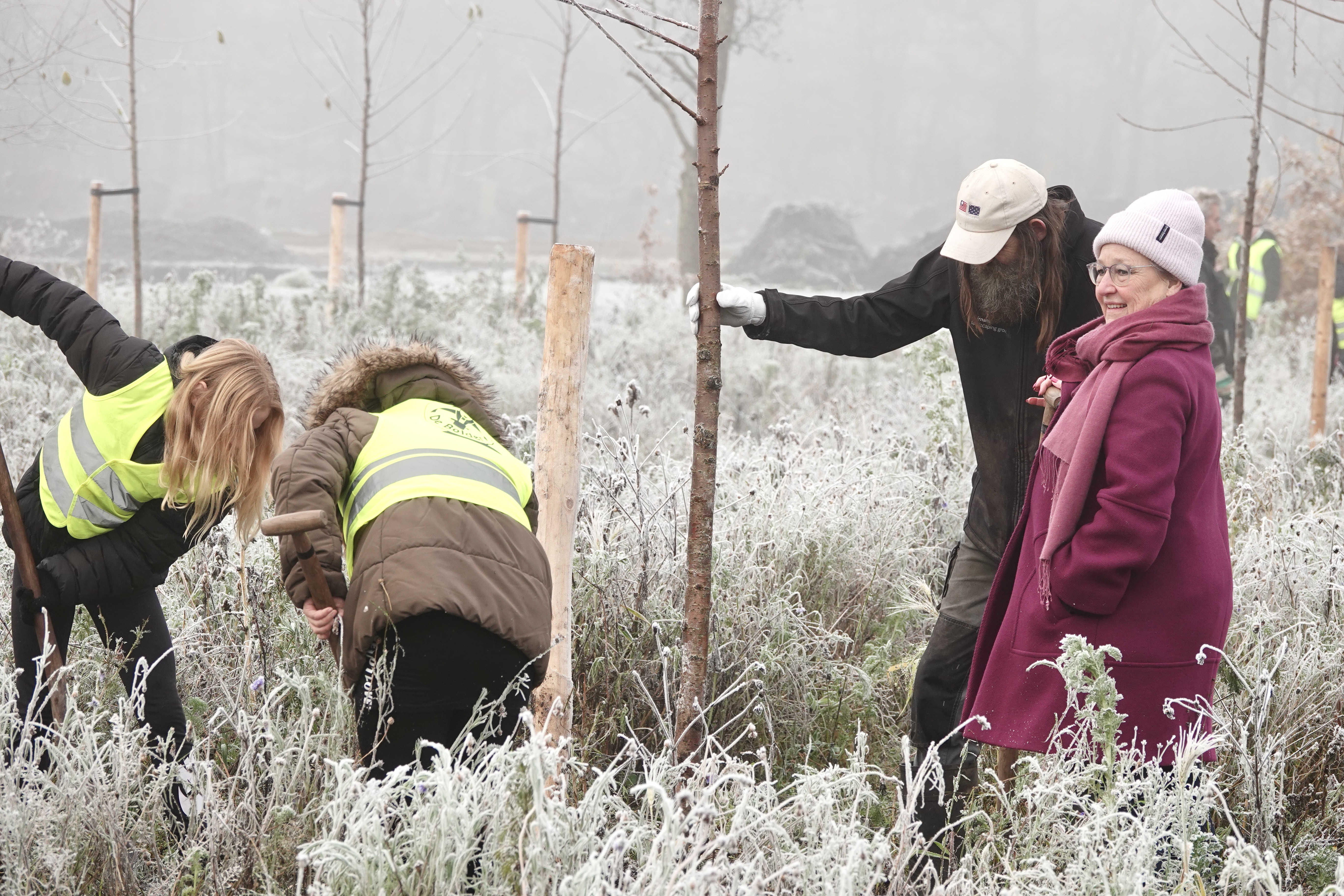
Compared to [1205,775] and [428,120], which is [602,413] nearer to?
[1205,775]

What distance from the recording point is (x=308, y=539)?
2.23 meters

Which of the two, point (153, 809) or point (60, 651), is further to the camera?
point (60, 651)

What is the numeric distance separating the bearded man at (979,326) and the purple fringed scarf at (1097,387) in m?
0.43

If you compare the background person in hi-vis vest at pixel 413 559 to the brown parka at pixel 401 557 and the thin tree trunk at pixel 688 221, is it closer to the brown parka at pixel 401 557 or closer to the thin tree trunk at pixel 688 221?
the brown parka at pixel 401 557

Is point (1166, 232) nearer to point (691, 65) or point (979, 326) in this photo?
point (979, 326)

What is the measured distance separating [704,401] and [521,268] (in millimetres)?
8655

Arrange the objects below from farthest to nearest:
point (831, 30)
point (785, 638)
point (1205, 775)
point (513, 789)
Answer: point (831, 30)
point (785, 638)
point (1205, 775)
point (513, 789)

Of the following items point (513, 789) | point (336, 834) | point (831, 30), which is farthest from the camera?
point (831, 30)

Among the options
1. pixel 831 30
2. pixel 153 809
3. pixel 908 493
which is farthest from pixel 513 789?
pixel 831 30

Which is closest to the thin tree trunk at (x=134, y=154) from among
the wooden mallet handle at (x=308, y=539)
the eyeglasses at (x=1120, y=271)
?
the wooden mallet handle at (x=308, y=539)

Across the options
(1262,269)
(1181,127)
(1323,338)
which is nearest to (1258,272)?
(1262,269)

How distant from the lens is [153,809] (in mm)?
2373

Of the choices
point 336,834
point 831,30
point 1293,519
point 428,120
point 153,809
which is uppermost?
point 831,30

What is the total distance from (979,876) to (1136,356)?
1055 millimetres
